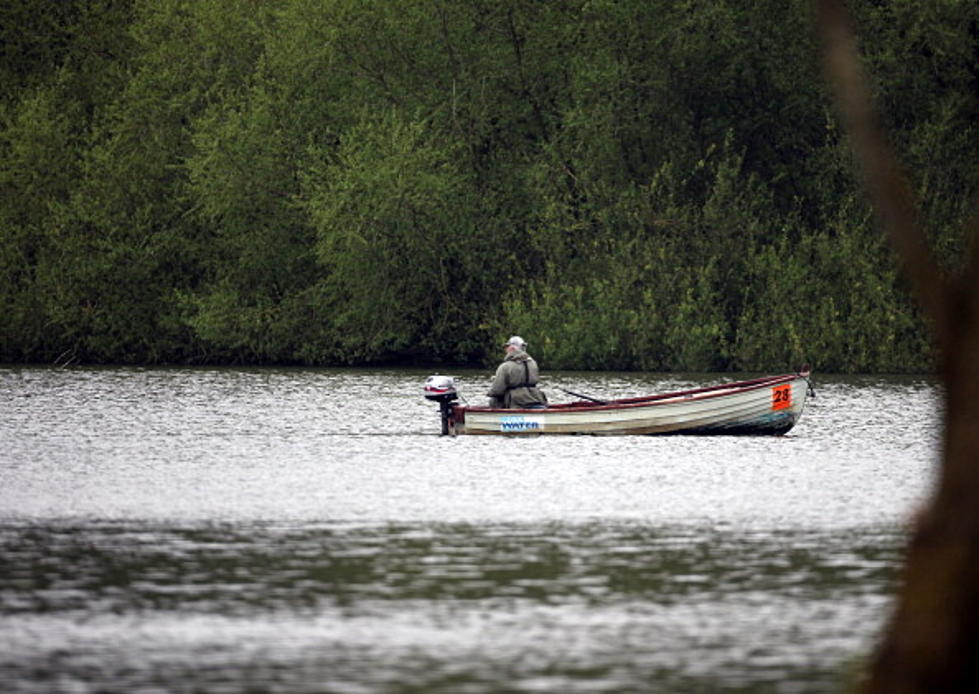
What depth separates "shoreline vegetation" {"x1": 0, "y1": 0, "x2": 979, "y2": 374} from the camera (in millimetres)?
57719

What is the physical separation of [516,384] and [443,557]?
1477 cm

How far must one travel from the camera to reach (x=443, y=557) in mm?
17844

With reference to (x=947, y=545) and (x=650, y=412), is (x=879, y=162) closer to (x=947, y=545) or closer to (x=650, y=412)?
(x=947, y=545)

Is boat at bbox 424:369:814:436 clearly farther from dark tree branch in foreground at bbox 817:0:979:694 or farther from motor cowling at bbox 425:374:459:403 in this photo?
dark tree branch in foreground at bbox 817:0:979:694

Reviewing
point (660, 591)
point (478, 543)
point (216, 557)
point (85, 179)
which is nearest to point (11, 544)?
point (216, 557)

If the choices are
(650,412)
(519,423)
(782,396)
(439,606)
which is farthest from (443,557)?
(782,396)

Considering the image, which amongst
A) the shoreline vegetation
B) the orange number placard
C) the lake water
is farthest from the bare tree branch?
the shoreline vegetation

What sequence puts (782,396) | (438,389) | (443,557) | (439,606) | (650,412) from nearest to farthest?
(439,606) < (443,557) < (438,389) < (650,412) < (782,396)

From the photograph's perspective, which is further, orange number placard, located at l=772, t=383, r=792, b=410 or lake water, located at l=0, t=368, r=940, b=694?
orange number placard, located at l=772, t=383, r=792, b=410

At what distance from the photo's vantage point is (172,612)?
1448 cm

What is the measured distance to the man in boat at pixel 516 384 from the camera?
3238 centimetres

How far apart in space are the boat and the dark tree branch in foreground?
25471mm

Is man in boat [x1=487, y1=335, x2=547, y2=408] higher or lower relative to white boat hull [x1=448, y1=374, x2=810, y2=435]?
higher

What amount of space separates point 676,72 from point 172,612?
49259mm
